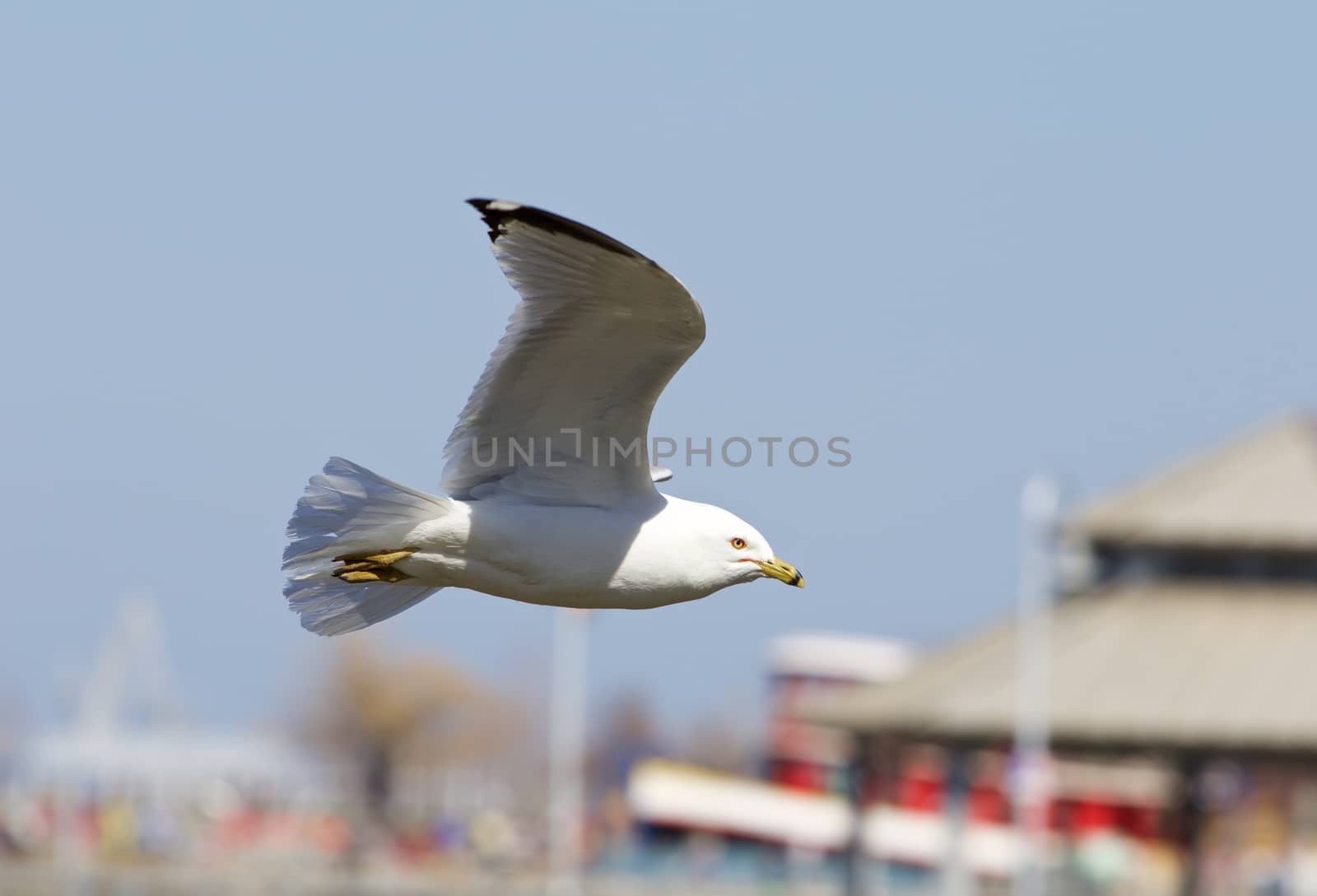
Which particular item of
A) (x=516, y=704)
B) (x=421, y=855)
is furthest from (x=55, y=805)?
(x=516, y=704)

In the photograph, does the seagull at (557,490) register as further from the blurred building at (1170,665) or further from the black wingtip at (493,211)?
the blurred building at (1170,665)

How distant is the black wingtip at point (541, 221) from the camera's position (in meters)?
7.93

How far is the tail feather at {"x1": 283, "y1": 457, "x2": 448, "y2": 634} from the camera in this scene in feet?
28.2

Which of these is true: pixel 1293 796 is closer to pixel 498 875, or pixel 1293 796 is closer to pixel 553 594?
pixel 498 875

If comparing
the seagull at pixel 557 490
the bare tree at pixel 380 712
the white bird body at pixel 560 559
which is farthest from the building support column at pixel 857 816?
the bare tree at pixel 380 712

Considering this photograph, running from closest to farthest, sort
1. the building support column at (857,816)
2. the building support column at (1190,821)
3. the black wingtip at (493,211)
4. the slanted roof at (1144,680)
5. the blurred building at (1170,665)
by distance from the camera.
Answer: the black wingtip at (493,211)
the slanted roof at (1144,680)
the blurred building at (1170,665)
the building support column at (1190,821)
the building support column at (857,816)

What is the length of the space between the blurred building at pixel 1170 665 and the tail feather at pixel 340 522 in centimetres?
2156

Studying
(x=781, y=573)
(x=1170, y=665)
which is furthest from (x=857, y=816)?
(x=781, y=573)

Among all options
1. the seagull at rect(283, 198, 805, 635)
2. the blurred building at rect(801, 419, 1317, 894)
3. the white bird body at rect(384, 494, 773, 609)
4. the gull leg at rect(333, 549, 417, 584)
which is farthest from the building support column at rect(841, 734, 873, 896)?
the gull leg at rect(333, 549, 417, 584)

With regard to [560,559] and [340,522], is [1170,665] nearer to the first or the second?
[560,559]

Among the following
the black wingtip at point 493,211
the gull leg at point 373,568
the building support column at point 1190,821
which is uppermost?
the black wingtip at point 493,211

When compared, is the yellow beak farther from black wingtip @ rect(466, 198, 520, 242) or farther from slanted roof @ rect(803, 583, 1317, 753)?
slanted roof @ rect(803, 583, 1317, 753)

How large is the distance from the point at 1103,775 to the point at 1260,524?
15091 millimetres

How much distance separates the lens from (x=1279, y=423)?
36.7m
